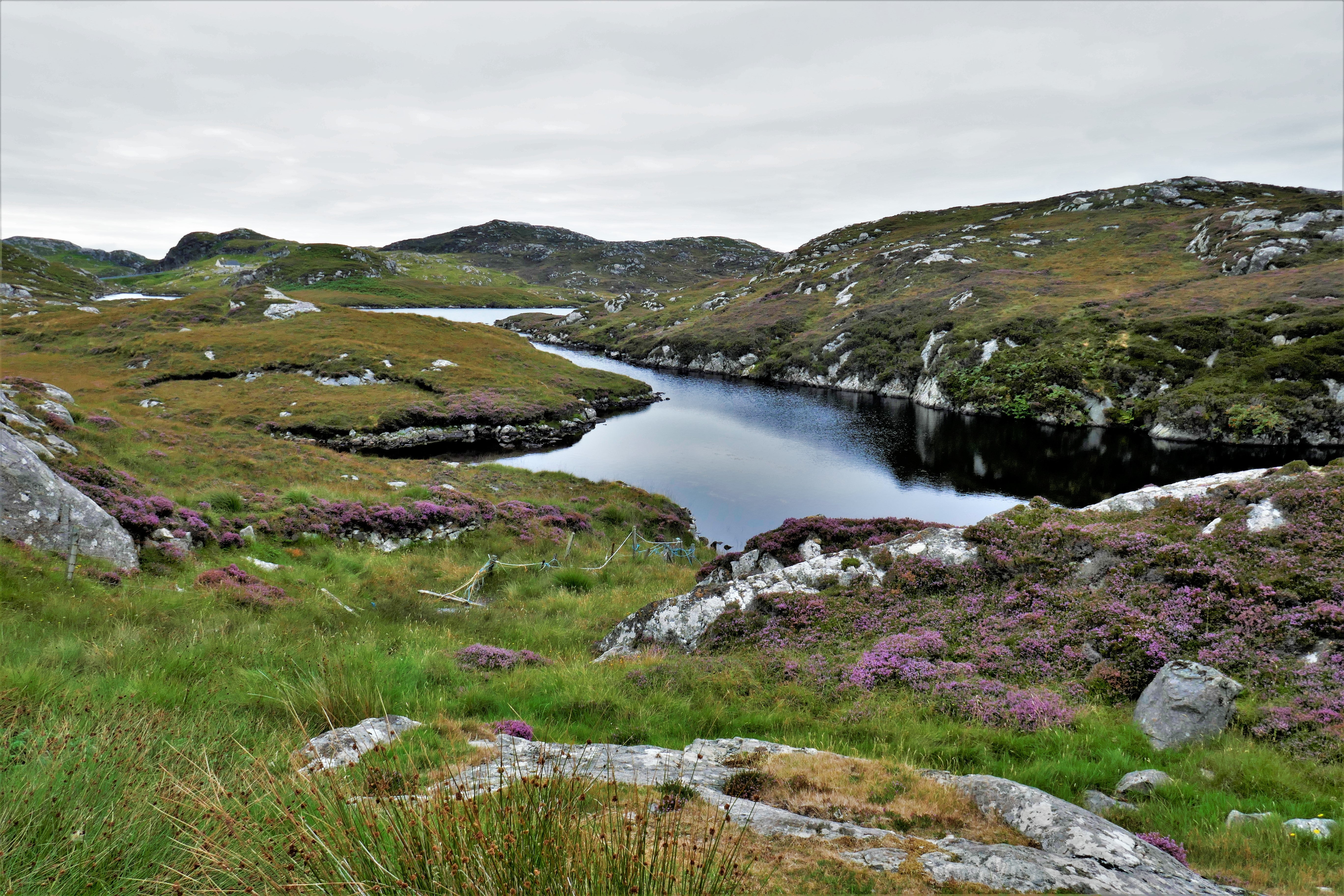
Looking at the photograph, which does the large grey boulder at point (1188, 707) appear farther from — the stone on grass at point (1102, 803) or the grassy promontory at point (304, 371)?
the grassy promontory at point (304, 371)

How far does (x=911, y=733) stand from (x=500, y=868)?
27.0 ft

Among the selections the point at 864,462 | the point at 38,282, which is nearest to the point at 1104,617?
the point at 864,462

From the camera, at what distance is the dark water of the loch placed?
39.9 metres

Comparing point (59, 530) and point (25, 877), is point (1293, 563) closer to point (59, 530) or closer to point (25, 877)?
point (25, 877)

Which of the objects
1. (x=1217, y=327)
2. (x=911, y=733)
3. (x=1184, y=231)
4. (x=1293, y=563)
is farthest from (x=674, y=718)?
(x=1184, y=231)

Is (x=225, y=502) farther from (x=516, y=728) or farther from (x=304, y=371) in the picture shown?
(x=304, y=371)

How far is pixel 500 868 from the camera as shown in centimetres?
304

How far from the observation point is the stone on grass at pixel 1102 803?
7129 millimetres

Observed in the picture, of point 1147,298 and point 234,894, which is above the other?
point 1147,298

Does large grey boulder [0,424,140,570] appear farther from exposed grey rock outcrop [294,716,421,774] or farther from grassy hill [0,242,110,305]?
grassy hill [0,242,110,305]

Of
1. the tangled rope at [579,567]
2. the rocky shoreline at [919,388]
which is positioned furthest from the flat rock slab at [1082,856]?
the rocky shoreline at [919,388]

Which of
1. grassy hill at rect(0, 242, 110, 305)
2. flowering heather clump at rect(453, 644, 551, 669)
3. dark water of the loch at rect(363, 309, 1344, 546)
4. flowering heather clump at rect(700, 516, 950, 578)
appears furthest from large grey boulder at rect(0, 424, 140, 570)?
grassy hill at rect(0, 242, 110, 305)

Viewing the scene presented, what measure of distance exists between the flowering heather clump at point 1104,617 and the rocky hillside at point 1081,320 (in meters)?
53.2

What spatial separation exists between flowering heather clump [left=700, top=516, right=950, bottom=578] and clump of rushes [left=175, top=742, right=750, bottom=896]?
15.6m
